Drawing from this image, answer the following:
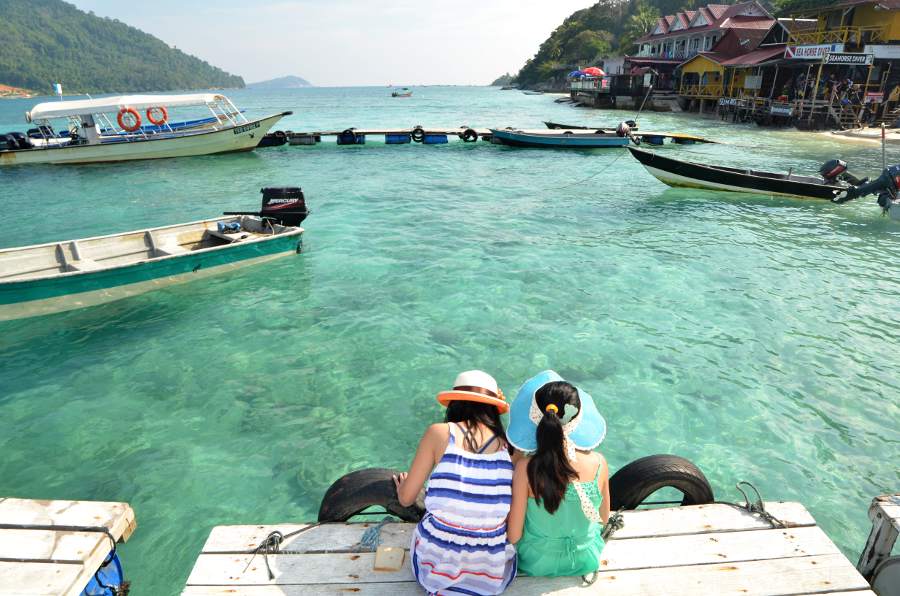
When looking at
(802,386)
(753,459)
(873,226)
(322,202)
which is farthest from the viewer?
(322,202)

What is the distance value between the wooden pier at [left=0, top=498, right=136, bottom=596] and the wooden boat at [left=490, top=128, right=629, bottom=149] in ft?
113

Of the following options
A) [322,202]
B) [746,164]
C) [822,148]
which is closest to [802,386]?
[322,202]

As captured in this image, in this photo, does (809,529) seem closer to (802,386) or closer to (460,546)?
(460,546)

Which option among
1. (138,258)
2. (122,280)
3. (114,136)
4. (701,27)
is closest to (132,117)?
(114,136)

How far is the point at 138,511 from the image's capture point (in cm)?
586

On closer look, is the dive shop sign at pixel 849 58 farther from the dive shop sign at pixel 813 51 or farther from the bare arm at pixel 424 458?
the bare arm at pixel 424 458

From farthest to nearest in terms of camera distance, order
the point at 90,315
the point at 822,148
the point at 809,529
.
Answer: the point at 822,148 < the point at 90,315 < the point at 809,529

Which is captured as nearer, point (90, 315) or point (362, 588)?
point (362, 588)

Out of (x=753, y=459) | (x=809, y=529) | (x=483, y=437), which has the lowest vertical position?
(x=753, y=459)

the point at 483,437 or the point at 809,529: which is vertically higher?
the point at 483,437

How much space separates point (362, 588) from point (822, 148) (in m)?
41.0

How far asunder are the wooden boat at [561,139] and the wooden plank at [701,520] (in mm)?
33104

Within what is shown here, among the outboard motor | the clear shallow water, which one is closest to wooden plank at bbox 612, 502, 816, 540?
the clear shallow water

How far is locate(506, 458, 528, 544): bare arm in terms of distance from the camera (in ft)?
9.67
